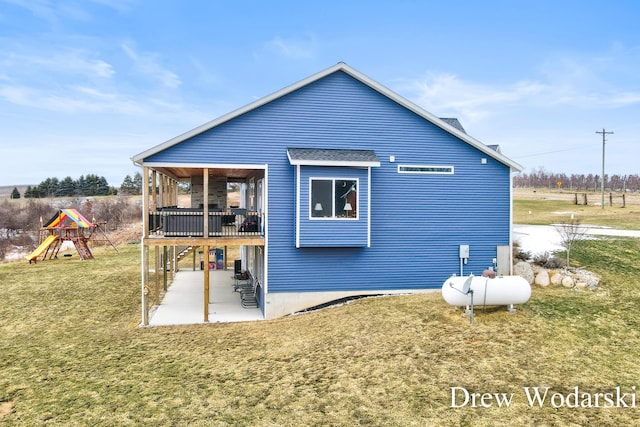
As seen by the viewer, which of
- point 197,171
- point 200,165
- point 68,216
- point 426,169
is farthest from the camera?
point 68,216

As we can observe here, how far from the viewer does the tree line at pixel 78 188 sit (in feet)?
293

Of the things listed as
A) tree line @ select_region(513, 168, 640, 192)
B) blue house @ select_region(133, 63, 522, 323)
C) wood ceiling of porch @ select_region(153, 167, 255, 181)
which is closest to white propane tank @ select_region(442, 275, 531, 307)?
blue house @ select_region(133, 63, 522, 323)

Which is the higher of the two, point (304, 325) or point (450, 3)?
point (450, 3)

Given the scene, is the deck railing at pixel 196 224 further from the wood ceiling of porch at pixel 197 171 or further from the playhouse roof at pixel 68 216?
the playhouse roof at pixel 68 216

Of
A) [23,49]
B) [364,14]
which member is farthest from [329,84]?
[23,49]

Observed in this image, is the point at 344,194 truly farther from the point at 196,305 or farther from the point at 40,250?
the point at 40,250

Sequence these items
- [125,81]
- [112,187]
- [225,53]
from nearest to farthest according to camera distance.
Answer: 1. [225,53]
2. [125,81]
3. [112,187]

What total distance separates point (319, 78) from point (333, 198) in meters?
3.97

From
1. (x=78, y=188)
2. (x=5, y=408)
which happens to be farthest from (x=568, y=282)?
(x=78, y=188)

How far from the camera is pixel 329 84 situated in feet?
46.3

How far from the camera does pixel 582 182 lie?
360ft

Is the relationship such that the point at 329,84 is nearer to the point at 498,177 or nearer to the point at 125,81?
the point at 498,177

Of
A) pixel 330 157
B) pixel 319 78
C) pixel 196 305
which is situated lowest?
pixel 196 305

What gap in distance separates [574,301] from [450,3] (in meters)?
15.3
